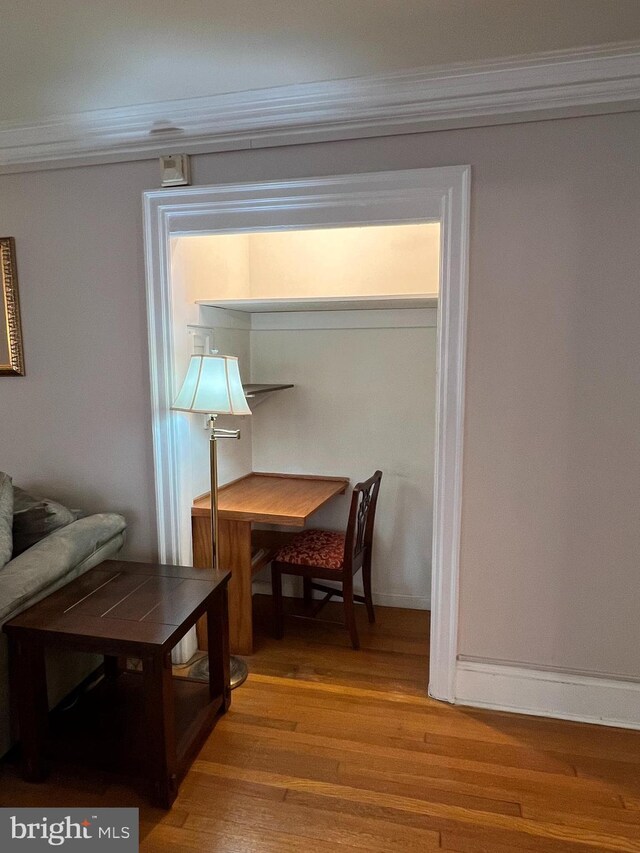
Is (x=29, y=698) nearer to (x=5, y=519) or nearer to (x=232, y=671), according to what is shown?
(x=5, y=519)

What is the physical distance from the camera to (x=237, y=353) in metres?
3.21

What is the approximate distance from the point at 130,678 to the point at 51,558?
69 centimetres

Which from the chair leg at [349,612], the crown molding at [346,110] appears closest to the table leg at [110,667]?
the chair leg at [349,612]

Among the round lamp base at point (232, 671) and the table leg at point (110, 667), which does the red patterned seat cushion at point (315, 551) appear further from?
the table leg at point (110, 667)

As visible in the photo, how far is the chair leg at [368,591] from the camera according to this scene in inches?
120

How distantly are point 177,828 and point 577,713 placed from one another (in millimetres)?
1567

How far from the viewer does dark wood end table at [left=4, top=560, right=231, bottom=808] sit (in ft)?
5.72

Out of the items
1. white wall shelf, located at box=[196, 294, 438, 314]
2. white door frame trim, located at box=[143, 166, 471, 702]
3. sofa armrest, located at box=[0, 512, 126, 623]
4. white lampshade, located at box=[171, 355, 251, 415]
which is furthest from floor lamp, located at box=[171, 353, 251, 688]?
sofa armrest, located at box=[0, 512, 126, 623]

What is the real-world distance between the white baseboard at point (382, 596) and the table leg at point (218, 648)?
118 centimetres

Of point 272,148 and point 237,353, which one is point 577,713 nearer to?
point 237,353

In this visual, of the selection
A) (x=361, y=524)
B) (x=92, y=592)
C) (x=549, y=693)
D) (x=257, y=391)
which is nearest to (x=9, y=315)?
(x=257, y=391)

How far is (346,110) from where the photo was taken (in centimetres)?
212

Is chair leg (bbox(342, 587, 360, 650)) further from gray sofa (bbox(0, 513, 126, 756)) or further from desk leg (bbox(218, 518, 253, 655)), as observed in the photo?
gray sofa (bbox(0, 513, 126, 756))

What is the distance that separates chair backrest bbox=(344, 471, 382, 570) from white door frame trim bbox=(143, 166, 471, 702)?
48 cm
